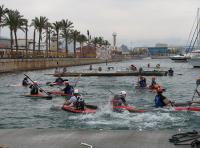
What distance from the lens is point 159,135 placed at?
15.7 metres

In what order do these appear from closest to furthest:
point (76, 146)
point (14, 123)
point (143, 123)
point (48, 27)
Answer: point (76, 146) < point (143, 123) < point (14, 123) < point (48, 27)

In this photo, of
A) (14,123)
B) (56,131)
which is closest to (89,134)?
(56,131)

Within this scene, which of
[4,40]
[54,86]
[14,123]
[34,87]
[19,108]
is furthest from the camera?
[4,40]

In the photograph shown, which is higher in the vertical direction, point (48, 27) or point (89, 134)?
point (48, 27)

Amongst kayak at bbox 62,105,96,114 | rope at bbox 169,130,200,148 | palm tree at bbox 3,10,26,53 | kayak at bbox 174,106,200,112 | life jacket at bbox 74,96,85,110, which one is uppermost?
palm tree at bbox 3,10,26,53

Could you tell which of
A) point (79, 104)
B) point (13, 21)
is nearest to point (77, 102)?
point (79, 104)

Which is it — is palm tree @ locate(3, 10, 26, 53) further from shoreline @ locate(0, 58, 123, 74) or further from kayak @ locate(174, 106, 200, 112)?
kayak @ locate(174, 106, 200, 112)

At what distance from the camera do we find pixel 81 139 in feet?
50.4

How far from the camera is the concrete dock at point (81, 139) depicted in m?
14.4

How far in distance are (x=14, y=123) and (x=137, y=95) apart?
18524 millimetres

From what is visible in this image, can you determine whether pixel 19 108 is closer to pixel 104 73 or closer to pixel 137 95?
pixel 137 95

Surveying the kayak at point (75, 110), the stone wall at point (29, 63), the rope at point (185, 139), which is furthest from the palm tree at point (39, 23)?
the rope at point (185, 139)

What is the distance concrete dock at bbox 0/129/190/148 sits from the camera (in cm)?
1438

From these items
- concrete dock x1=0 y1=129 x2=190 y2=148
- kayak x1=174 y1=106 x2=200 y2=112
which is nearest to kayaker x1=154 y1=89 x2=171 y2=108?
kayak x1=174 y1=106 x2=200 y2=112
